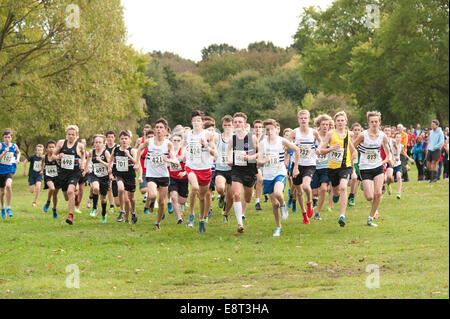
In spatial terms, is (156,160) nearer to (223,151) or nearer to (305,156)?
(223,151)

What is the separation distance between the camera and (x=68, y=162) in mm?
16156

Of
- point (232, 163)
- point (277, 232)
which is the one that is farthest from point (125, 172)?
point (277, 232)

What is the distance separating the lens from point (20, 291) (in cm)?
915

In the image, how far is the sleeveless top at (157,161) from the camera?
1432 centimetres

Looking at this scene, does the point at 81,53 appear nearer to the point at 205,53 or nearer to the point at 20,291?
the point at 20,291

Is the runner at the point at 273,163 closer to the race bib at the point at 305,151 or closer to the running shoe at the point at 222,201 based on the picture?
the race bib at the point at 305,151

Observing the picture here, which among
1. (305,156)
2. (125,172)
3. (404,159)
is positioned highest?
(404,159)

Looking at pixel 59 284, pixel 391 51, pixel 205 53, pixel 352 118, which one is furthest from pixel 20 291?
pixel 205 53

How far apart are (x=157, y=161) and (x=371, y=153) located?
4568 millimetres

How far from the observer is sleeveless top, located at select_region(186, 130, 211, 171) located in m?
13.9

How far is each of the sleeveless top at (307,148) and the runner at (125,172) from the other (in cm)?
399

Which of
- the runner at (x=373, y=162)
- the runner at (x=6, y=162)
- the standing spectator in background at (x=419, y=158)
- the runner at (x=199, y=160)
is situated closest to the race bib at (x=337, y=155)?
the runner at (x=373, y=162)

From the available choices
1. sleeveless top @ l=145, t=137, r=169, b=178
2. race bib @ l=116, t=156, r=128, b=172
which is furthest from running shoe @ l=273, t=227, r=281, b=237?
race bib @ l=116, t=156, r=128, b=172
